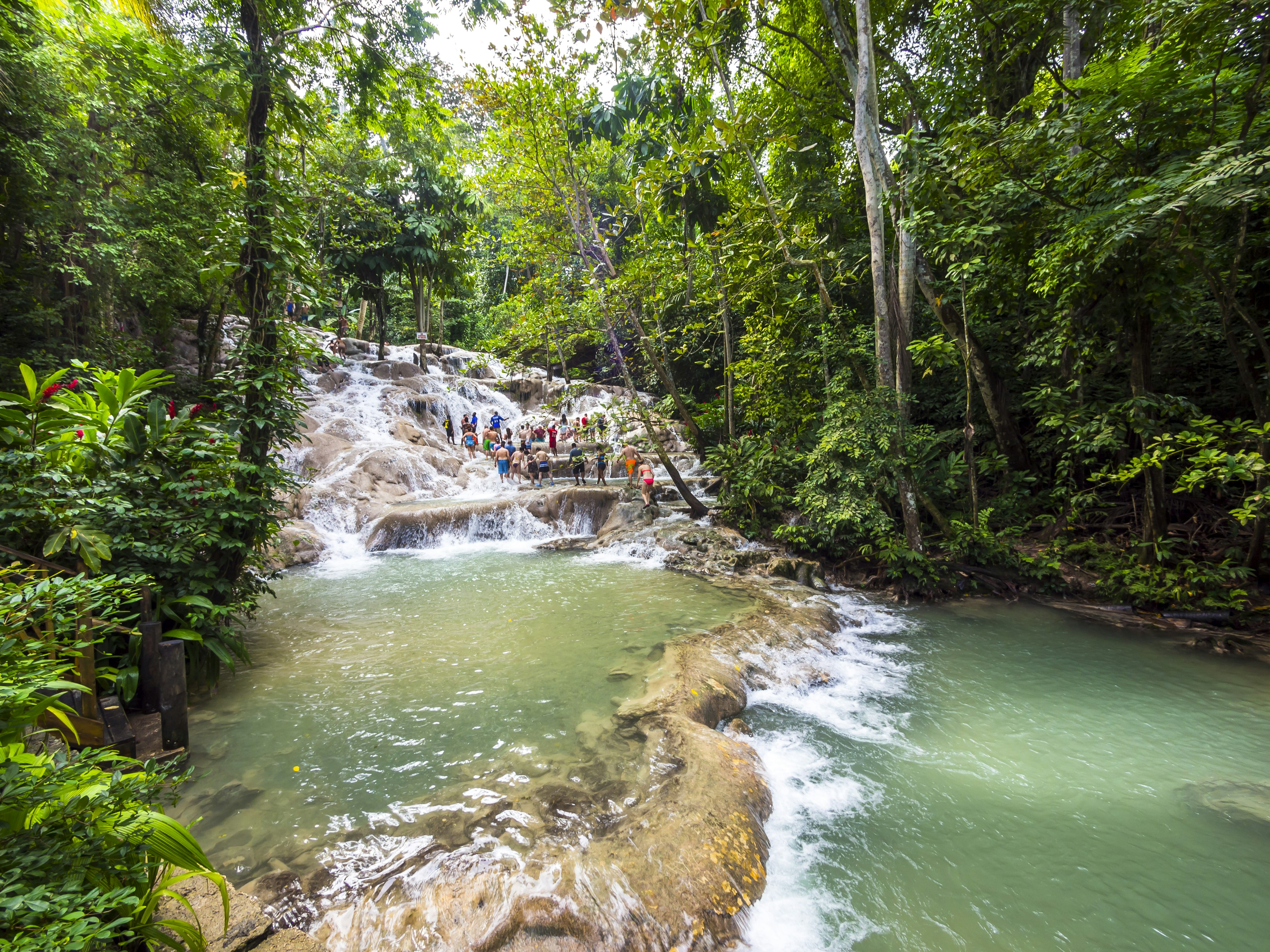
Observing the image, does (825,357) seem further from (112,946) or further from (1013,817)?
(112,946)

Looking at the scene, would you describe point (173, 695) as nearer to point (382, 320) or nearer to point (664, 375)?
point (664, 375)

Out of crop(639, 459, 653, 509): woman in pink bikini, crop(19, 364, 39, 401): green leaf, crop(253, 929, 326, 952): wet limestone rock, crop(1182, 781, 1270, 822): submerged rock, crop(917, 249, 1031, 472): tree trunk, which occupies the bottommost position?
crop(1182, 781, 1270, 822): submerged rock

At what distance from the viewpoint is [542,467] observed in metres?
15.4

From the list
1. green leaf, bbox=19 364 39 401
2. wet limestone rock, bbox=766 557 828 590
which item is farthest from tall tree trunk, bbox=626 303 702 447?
green leaf, bbox=19 364 39 401

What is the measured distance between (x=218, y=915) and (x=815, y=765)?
3.77 metres

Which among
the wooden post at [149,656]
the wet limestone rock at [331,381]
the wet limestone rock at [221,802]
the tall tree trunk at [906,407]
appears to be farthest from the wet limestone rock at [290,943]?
the wet limestone rock at [331,381]

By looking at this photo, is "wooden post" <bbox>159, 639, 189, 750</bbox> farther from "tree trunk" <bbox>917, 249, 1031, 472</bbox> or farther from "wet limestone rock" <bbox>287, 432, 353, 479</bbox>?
"wet limestone rock" <bbox>287, 432, 353, 479</bbox>

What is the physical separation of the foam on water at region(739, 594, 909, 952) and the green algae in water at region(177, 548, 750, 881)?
1.33 meters

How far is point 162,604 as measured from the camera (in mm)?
3980

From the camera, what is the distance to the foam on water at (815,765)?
2.64 metres

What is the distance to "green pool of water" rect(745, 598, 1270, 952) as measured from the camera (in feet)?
8.71

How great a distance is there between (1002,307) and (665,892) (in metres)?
9.72

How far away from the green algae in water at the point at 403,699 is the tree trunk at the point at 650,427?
3.72m

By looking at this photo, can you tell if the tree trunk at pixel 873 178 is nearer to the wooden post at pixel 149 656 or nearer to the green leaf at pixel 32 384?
the green leaf at pixel 32 384
